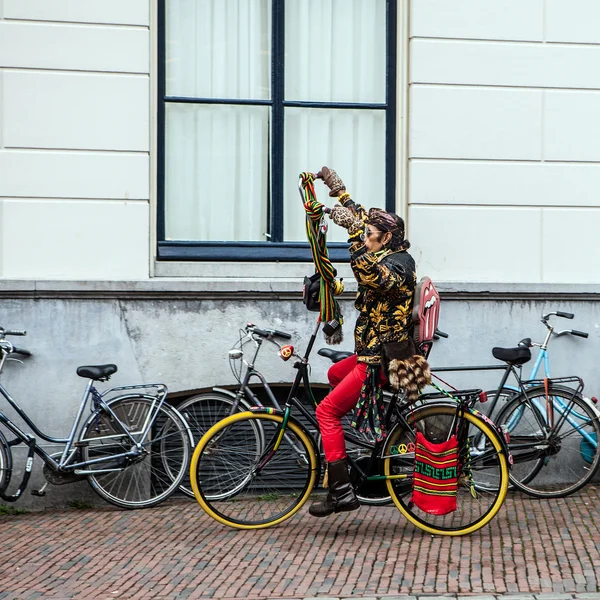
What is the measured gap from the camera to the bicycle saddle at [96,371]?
6.71m

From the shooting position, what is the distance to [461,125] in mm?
7500

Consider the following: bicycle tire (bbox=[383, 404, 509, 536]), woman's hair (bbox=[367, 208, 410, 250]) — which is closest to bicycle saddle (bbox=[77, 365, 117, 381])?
bicycle tire (bbox=[383, 404, 509, 536])

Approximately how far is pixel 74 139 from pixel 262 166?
1.50 m

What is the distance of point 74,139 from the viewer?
717cm

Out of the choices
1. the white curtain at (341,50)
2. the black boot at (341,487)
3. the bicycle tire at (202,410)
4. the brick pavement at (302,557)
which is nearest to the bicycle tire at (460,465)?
the brick pavement at (302,557)

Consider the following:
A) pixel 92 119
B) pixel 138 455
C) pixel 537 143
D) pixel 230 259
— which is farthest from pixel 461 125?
pixel 138 455

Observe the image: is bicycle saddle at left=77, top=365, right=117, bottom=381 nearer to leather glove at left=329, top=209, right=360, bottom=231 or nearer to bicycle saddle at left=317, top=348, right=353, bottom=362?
bicycle saddle at left=317, top=348, right=353, bottom=362

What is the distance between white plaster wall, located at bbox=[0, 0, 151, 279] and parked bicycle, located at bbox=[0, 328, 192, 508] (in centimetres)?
73

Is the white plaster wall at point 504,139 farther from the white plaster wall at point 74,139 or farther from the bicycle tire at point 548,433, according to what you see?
the white plaster wall at point 74,139

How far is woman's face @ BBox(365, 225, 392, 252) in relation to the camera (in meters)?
5.84

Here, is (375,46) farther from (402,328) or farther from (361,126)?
(402,328)

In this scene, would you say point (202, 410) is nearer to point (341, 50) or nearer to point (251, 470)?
point (251, 470)

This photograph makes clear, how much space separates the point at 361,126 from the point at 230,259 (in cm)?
152

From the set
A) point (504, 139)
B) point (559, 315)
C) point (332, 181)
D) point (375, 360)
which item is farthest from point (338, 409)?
point (504, 139)
